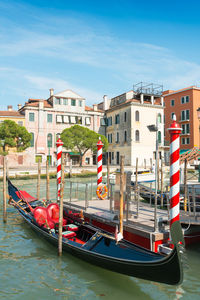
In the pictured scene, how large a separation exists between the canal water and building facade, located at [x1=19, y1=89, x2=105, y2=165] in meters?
26.6

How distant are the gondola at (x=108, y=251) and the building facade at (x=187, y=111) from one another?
27667 mm

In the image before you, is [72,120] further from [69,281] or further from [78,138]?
[69,281]

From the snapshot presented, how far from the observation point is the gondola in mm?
4559

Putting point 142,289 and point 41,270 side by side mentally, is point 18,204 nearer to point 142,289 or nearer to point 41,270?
point 41,270

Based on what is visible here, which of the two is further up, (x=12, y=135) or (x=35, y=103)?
(x=35, y=103)

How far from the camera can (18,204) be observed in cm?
1034

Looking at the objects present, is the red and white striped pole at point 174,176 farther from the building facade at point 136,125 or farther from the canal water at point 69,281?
the building facade at point 136,125

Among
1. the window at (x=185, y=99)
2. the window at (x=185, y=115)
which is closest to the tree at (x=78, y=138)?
the window at (x=185, y=115)

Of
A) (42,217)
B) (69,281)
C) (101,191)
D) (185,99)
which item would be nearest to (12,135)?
(101,191)

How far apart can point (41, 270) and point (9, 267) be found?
76 cm

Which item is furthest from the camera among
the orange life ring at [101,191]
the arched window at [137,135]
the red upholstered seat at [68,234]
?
the arched window at [137,135]

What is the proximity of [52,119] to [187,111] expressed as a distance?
54.6 feet

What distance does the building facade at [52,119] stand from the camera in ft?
110

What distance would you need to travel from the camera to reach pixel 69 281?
5.62 m
